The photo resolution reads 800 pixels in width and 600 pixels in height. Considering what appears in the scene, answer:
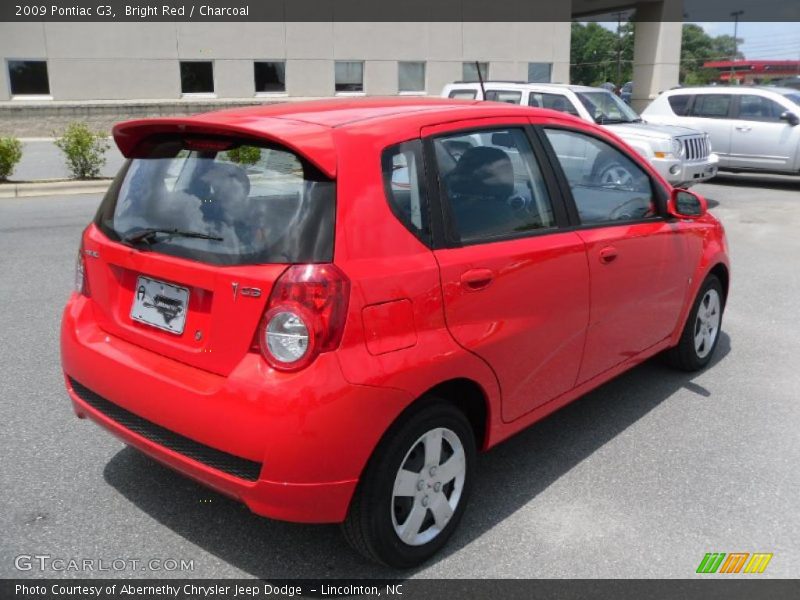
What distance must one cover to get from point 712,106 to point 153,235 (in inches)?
574

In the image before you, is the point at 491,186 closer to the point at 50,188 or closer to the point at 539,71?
the point at 50,188

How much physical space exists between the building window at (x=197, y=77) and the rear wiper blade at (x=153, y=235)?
84.3 ft

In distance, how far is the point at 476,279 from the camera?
3.18m

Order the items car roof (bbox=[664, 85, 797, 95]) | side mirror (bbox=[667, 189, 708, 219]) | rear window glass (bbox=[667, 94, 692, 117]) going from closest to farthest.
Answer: side mirror (bbox=[667, 189, 708, 219]) → car roof (bbox=[664, 85, 797, 95]) → rear window glass (bbox=[667, 94, 692, 117])

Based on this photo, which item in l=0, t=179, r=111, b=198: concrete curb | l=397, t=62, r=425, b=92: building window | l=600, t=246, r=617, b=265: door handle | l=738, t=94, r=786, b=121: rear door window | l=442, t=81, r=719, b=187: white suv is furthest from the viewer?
l=397, t=62, r=425, b=92: building window

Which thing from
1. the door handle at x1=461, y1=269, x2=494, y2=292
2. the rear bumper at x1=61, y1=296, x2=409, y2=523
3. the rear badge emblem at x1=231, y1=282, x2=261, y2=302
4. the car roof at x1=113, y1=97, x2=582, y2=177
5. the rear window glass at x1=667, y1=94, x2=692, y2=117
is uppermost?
the car roof at x1=113, y1=97, x2=582, y2=177

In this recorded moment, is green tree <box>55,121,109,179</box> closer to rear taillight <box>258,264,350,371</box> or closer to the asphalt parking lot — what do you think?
the asphalt parking lot

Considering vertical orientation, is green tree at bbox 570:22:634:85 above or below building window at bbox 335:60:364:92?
above

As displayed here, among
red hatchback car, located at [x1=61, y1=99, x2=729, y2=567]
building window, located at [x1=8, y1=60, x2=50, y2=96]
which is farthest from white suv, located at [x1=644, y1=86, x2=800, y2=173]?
building window, located at [x1=8, y1=60, x2=50, y2=96]

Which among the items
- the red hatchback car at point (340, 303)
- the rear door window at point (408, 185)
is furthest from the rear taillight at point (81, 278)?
the rear door window at point (408, 185)

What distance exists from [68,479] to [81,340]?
2.63 feet

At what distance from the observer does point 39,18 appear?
82.1 feet

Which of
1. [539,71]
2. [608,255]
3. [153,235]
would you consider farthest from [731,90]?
[539,71]

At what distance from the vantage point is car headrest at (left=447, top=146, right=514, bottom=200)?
10.9ft
